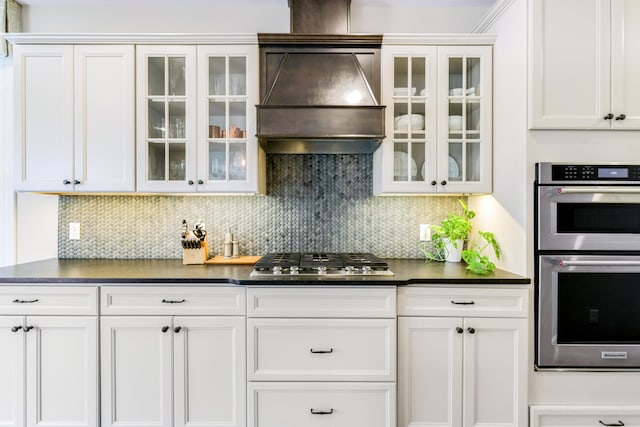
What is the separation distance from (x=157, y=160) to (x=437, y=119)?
176 cm

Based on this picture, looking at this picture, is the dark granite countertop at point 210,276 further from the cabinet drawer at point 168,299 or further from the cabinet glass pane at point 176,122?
the cabinet glass pane at point 176,122

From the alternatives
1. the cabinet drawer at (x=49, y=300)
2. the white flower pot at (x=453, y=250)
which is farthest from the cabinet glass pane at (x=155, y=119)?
the white flower pot at (x=453, y=250)

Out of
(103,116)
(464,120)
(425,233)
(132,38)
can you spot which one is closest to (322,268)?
(425,233)

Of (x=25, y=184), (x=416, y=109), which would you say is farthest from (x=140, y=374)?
(x=416, y=109)

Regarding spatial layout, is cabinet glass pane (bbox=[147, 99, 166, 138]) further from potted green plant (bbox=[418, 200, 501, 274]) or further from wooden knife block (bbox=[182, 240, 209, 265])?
potted green plant (bbox=[418, 200, 501, 274])

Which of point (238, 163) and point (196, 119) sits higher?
point (196, 119)

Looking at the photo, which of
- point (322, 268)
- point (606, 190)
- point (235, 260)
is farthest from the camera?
point (235, 260)

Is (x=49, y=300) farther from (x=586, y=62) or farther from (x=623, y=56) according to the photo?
(x=623, y=56)

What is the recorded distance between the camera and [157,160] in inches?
80.7

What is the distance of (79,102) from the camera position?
6.59 ft

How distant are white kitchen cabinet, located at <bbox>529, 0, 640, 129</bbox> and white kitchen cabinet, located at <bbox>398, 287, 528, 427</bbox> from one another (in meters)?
1.02

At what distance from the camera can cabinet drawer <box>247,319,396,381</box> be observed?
169cm

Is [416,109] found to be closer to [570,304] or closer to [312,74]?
[312,74]

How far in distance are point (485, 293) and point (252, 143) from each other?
1.57m
